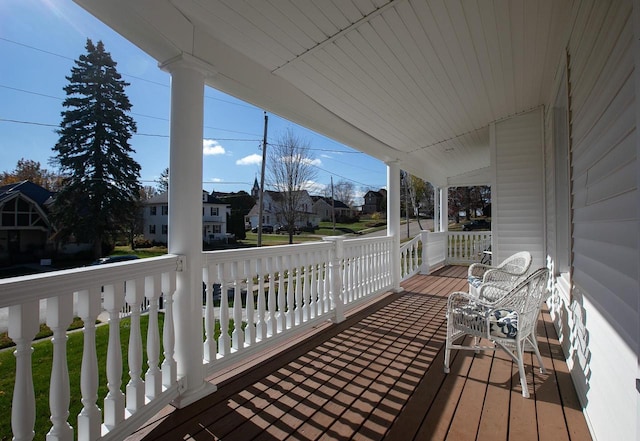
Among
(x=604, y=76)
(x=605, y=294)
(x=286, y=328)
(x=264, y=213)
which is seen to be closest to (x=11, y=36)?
(x=286, y=328)

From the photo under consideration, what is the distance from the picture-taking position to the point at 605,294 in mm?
1629

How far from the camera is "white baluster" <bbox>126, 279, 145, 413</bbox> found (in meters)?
1.80

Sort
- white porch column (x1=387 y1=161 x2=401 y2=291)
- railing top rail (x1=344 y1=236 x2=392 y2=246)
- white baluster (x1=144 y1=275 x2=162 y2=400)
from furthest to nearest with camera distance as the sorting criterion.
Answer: white porch column (x1=387 y1=161 x2=401 y2=291) < railing top rail (x1=344 y1=236 x2=392 y2=246) < white baluster (x1=144 y1=275 x2=162 y2=400)

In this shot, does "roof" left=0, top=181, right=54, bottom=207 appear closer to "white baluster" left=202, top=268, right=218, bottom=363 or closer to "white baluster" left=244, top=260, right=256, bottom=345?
"white baluster" left=202, top=268, right=218, bottom=363

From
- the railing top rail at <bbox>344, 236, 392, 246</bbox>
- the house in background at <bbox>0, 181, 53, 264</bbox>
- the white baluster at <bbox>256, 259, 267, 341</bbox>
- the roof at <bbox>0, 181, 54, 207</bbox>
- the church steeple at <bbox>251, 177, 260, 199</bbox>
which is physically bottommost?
the white baluster at <bbox>256, 259, 267, 341</bbox>

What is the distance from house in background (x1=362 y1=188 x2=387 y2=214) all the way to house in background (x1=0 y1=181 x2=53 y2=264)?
18.1 m

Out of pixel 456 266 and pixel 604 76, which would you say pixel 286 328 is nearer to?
pixel 604 76

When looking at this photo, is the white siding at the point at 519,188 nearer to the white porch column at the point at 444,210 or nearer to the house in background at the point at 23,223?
the white porch column at the point at 444,210

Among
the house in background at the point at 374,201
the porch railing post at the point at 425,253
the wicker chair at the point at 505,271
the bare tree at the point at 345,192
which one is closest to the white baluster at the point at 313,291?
the wicker chair at the point at 505,271

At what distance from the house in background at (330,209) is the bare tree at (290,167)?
1.05 metres

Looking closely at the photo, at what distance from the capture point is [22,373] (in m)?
1.29

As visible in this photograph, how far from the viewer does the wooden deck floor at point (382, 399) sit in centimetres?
184

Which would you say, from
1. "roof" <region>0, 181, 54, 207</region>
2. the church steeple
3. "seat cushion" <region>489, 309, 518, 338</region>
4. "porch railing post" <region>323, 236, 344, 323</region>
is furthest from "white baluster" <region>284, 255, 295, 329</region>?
the church steeple

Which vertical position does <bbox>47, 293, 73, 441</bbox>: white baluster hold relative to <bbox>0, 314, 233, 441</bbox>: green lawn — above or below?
above
